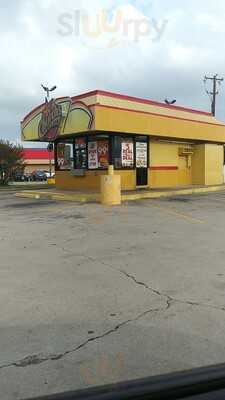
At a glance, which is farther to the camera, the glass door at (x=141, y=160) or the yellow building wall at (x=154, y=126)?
the glass door at (x=141, y=160)

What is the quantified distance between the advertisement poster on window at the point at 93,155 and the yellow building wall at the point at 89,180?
34cm

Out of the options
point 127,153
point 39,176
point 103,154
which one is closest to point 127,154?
point 127,153

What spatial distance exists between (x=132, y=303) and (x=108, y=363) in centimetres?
179

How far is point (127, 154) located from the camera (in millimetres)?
22797

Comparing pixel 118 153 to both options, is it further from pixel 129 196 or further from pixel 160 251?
pixel 160 251

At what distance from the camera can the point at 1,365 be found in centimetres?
389

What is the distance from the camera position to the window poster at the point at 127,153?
73.8 ft

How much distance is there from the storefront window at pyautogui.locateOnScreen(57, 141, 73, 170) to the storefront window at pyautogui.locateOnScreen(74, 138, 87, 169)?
17.9 inches

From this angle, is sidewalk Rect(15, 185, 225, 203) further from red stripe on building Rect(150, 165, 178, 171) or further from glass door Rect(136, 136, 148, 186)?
red stripe on building Rect(150, 165, 178, 171)

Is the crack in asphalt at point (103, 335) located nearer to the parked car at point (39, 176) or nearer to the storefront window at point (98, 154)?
the storefront window at point (98, 154)

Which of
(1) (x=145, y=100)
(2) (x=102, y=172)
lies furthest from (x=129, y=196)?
(1) (x=145, y=100)

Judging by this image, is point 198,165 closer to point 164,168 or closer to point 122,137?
point 164,168

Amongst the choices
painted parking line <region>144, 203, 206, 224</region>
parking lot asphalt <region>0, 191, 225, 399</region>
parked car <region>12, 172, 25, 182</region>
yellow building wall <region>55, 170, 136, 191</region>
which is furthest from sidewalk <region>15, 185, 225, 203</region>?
parked car <region>12, 172, 25, 182</region>

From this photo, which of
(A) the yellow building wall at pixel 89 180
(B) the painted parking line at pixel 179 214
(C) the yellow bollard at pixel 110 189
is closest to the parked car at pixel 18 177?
(A) the yellow building wall at pixel 89 180
